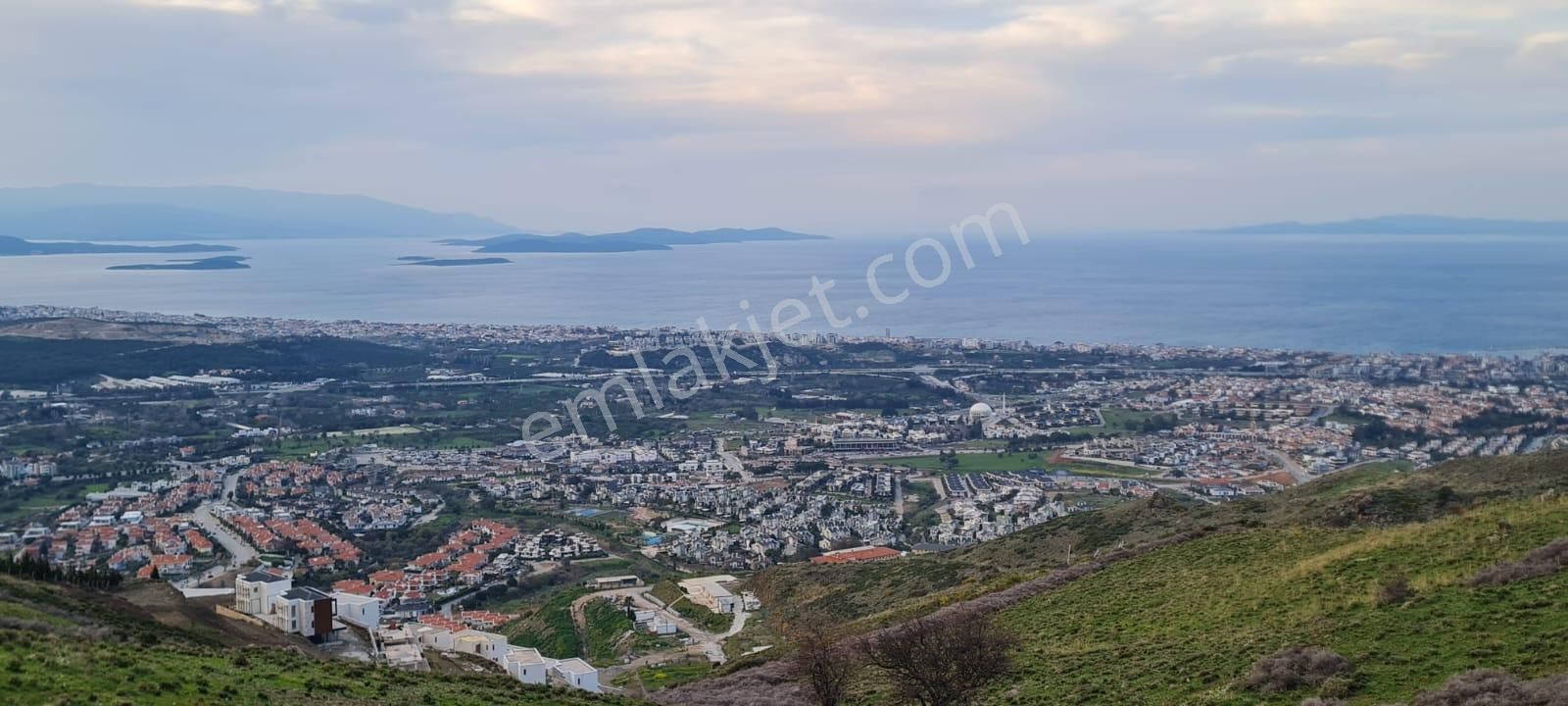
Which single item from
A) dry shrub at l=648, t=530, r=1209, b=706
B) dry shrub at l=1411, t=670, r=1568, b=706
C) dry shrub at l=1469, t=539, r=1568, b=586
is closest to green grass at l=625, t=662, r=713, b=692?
dry shrub at l=648, t=530, r=1209, b=706

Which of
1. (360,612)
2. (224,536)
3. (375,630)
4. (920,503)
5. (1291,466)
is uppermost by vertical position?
(360,612)

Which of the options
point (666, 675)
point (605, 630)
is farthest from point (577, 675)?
point (605, 630)

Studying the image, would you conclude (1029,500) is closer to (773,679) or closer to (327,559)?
(327,559)

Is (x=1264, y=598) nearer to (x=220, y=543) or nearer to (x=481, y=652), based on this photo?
(x=481, y=652)

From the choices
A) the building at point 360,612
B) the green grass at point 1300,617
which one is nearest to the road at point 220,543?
the building at point 360,612

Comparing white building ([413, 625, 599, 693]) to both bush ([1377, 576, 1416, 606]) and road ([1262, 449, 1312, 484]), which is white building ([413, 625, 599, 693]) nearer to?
bush ([1377, 576, 1416, 606])

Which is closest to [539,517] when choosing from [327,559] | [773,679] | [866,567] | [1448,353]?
[327,559]
